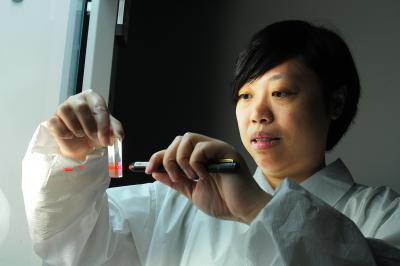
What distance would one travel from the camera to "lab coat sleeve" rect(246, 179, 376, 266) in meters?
0.45

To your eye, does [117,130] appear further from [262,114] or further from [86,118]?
[262,114]

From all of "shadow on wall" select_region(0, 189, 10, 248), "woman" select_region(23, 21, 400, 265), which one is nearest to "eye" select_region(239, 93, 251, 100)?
"woman" select_region(23, 21, 400, 265)

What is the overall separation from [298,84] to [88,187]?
387mm

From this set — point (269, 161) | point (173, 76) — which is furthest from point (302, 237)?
point (173, 76)

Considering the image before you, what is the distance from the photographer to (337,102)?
821mm

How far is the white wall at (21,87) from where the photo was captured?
0.68 m

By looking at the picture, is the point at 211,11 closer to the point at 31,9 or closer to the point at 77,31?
the point at 77,31

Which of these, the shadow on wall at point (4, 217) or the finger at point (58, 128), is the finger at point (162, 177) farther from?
the shadow on wall at point (4, 217)

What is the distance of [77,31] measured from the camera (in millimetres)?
916

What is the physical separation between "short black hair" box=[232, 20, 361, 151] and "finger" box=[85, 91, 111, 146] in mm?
303

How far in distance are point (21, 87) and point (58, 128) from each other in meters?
0.19

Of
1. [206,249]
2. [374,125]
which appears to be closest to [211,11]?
[374,125]

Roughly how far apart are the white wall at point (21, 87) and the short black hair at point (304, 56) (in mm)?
346

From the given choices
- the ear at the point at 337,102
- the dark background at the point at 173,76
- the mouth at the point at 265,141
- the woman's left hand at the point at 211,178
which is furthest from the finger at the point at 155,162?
the dark background at the point at 173,76
